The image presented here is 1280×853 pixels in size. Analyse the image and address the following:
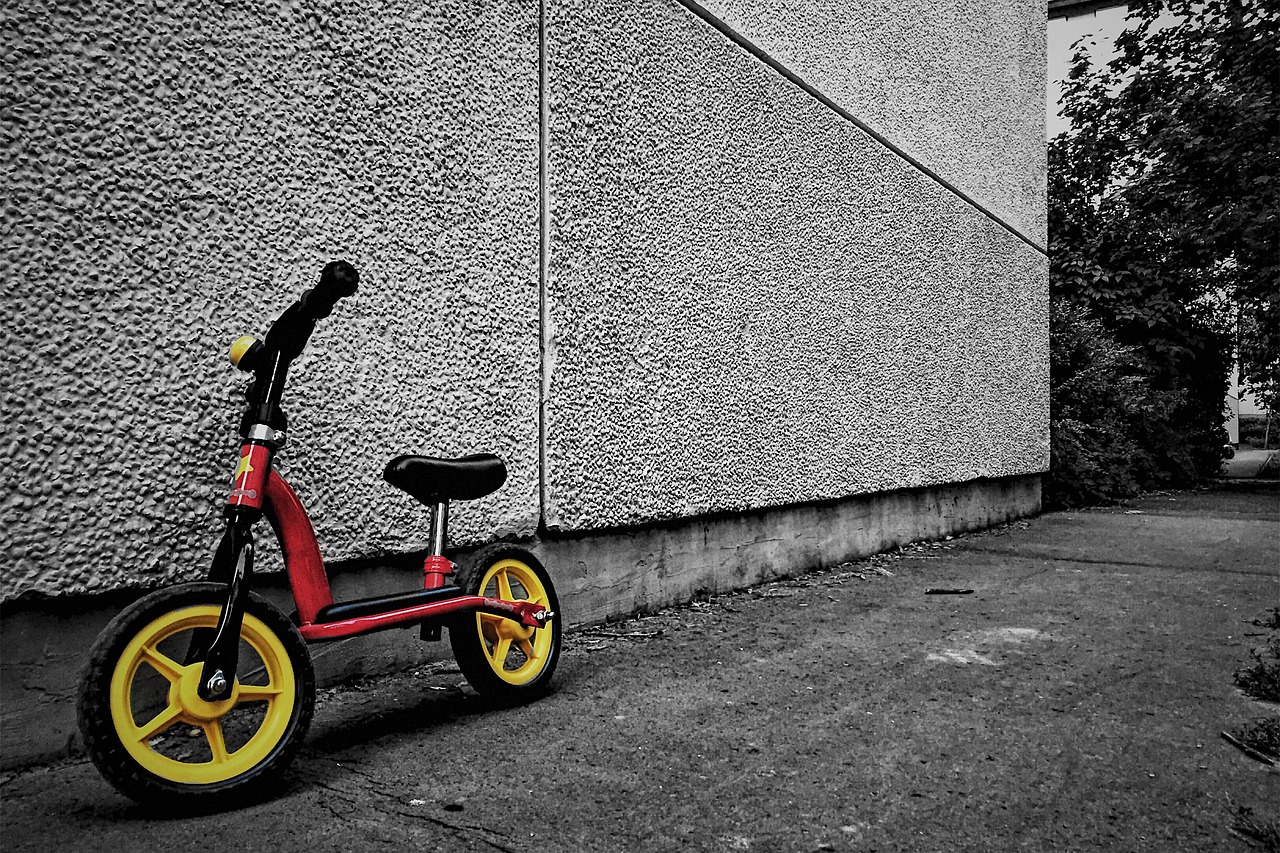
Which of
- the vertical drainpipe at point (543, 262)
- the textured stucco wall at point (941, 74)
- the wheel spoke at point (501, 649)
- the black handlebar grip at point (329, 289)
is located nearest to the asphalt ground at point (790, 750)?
the wheel spoke at point (501, 649)

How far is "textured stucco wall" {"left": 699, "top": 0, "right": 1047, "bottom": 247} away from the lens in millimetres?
4797

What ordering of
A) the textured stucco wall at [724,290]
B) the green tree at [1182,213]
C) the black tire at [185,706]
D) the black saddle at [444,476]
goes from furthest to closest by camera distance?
1. the green tree at [1182,213]
2. the textured stucco wall at [724,290]
3. the black saddle at [444,476]
4. the black tire at [185,706]

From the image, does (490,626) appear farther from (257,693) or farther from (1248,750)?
(1248,750)

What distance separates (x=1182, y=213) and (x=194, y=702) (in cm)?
1347

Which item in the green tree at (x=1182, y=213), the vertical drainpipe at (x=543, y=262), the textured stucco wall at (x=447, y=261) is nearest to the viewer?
the textured stucco wall at (x=447, y=261)

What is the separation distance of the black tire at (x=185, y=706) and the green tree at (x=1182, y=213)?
10.5 m

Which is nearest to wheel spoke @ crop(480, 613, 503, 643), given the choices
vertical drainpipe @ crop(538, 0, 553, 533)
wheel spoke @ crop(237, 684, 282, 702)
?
vertical drainpipe @ crop(538, 0, 553, 533)

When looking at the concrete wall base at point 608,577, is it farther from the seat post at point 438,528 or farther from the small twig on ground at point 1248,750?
the small twig on ground at point 1248,750

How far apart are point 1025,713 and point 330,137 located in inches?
103

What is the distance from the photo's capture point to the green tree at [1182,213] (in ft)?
35.4

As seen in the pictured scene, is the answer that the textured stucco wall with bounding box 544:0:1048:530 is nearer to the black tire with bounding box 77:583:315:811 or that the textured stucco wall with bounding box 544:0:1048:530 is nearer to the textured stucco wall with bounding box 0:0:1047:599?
the textured stucco wall with bounding box 0:0:1047:599

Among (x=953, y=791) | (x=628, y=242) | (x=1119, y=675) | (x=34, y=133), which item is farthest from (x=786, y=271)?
(x=34, y=133)

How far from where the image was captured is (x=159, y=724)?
5.51ft

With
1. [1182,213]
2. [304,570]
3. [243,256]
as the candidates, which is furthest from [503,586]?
[1182,213]
